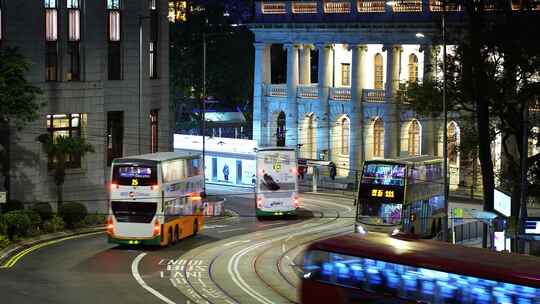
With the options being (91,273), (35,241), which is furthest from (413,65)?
(91,273)

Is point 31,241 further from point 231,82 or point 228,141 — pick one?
point 231,82

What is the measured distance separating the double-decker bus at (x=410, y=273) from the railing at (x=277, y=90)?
2325 inches

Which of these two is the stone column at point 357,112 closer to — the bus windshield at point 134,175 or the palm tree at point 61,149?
the palm tree at point 61,149

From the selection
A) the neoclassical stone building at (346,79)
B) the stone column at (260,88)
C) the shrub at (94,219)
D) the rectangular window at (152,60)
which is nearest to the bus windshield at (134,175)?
the shrub at (94,219)

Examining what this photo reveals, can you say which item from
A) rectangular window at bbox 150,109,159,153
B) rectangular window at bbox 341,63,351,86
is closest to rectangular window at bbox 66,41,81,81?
rectangular window at bbox 150,109,159,153

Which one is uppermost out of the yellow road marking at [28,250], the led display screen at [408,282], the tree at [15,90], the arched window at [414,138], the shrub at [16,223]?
the tree at [15,90]

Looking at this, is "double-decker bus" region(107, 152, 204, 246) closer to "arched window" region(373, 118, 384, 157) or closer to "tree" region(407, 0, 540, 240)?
"tree" region(407, 0, 540, 240)

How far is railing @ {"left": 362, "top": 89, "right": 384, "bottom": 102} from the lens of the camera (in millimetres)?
82500

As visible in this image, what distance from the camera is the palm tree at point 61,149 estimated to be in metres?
58.3

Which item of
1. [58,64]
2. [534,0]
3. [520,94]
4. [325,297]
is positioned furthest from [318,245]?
[58,64]

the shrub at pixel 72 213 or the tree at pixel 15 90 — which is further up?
the tree at pixel 15 90

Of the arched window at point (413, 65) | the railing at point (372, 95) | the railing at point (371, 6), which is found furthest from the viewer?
the arched window at point (413, 65)

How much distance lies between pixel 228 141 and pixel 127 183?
35.9m

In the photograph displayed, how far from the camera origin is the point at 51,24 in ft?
198
